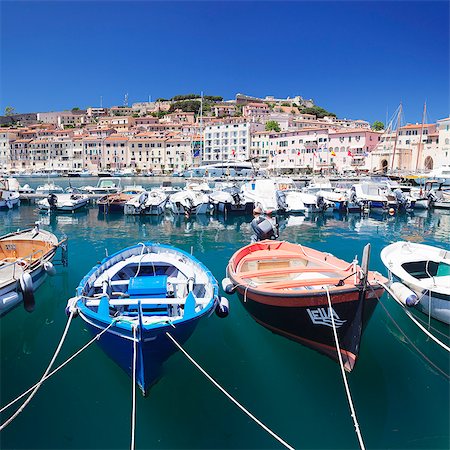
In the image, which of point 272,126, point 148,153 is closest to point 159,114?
point 148,153

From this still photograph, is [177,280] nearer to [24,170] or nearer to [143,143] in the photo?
[143,143]

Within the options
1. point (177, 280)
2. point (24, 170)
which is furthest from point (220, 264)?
point (24, 170)

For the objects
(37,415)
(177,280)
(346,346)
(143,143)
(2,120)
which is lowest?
(37,415)

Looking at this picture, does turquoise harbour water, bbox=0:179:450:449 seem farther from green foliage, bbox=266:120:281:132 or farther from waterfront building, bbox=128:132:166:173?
green foliage, bbox=266:120:281:132

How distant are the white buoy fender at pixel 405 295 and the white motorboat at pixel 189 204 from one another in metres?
22.4

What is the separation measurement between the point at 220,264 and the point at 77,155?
9939 centimetres

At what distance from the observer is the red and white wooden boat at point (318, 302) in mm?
7465

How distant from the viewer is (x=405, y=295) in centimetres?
873

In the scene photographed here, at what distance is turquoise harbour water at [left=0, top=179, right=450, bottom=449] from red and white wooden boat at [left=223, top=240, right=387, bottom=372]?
499 mm

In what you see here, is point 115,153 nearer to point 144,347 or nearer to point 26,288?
point 26,288

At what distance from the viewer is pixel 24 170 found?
96.7 m

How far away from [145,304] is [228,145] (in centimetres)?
9058

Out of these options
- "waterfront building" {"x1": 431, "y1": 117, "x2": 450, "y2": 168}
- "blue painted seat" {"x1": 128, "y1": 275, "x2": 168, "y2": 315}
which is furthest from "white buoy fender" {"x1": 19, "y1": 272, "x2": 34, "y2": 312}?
"waterfront building" {"x1": 431, "y1": 117, "x2": 450, "y2": 168}

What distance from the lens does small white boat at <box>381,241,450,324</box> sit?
30.7 ft
